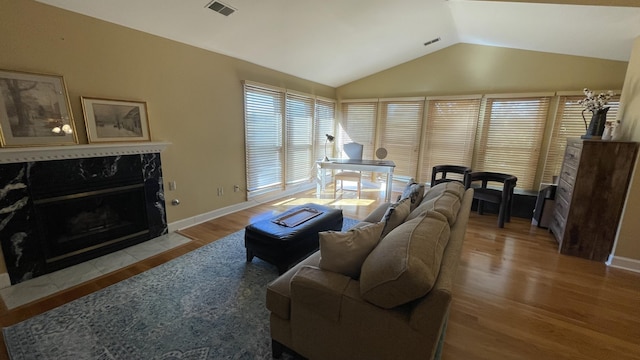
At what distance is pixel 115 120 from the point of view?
2777mm

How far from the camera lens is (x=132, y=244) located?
304cm

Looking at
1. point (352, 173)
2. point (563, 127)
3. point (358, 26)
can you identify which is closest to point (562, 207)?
point (563, 127)

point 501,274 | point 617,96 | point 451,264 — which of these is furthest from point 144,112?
point 617,96

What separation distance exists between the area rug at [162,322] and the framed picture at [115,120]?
1519 mm

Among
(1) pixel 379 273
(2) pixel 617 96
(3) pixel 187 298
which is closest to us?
(1) pixel 379 273

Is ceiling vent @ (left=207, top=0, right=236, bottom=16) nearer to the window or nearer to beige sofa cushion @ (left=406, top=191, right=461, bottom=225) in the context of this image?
the window

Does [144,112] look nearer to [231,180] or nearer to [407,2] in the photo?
[231,180]

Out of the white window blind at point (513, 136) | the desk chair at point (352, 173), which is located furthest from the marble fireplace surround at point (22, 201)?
the white window blind at point (513, 136)

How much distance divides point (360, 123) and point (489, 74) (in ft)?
8.89

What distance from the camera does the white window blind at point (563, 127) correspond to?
Result: 13.7 feet

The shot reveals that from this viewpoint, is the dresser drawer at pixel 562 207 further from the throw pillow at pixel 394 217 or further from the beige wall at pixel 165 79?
the beige wall at pixel 165 79

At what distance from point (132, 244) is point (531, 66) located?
6593 mm

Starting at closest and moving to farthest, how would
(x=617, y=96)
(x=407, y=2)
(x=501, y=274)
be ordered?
(x=501, y=274) → (x=407, y=2) → (x=617, y=96)

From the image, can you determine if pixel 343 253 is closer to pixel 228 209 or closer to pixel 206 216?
pixel 206 216
